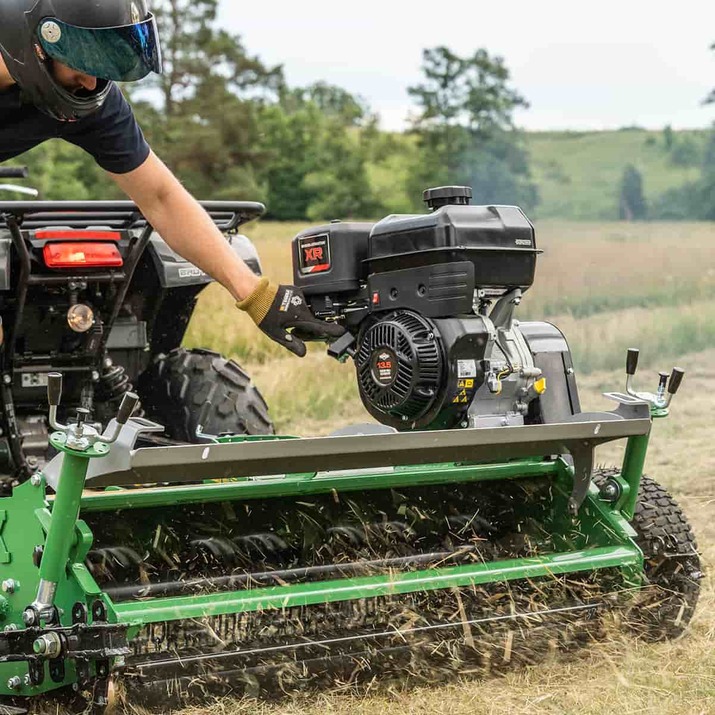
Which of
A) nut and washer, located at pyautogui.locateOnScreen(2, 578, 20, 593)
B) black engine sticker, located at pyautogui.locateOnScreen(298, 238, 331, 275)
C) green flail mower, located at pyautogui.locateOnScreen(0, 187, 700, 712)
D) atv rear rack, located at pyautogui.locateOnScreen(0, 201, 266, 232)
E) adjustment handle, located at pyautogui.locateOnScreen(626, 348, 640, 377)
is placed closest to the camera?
green flail mower, located at pyautogui.locateOnScreen(0, 187, 700, 712)

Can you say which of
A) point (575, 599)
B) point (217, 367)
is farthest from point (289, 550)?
point (217, 367)

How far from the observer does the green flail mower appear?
251 cm

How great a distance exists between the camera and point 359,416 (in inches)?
284

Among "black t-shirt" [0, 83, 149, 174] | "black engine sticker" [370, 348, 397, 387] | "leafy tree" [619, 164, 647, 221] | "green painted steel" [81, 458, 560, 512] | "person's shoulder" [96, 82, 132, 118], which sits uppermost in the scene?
"person's shoulder" [96, 82, 132, 118]

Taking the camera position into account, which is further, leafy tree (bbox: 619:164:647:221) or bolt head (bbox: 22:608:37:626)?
leafy tree (bbox: 619:164:647:221)

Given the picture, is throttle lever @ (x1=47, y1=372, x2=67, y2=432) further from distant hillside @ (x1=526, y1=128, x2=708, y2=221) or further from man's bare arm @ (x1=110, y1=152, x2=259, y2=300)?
distant hillside @ (x1=526, y1=128, x2=708, y2=221)

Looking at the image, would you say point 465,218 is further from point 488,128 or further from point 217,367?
point 488,128

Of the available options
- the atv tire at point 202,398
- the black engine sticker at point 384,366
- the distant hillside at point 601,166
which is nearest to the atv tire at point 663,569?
the black engine sticker at point 384,366

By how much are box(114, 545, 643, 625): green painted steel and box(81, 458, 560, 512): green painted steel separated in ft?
0.88

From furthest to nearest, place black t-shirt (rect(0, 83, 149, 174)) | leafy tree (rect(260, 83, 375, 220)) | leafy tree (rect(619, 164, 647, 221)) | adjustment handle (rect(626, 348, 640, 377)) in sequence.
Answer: leafy tree (rect(260, 83, 375, 220)) < leafy tree (rect(619, 164, 647, 221)) < adjustment handle (rect(626, 348, 640, 377)) < black t-shirt (rect(0, 83, 149, 174))

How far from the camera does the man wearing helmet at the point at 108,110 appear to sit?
270cm

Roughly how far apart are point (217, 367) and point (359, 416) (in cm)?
304

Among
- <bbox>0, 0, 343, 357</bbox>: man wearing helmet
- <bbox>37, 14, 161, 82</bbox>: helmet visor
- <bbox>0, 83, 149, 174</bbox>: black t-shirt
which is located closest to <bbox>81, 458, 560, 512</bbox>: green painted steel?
<bbox>0, 0, 343, 357</bbox>: man wearing helmet

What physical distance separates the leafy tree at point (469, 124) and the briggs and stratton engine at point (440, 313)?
26057 mm
